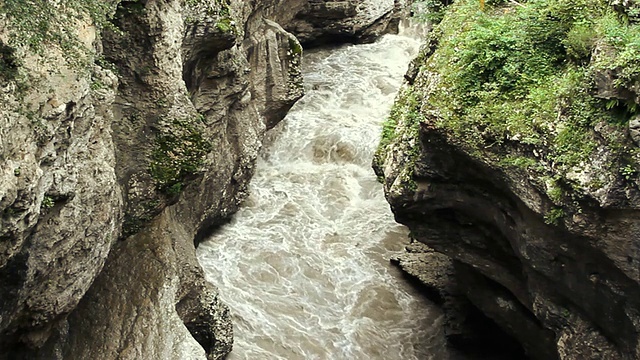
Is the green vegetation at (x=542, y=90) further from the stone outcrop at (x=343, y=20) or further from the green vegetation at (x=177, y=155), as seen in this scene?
the stone outcrop at (x=343, y=20)

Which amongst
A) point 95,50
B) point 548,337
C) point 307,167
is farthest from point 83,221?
point 307,167

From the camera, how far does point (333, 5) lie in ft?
92.7

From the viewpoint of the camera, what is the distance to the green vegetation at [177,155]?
1049cm

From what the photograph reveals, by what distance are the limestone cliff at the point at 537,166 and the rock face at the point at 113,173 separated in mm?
4002

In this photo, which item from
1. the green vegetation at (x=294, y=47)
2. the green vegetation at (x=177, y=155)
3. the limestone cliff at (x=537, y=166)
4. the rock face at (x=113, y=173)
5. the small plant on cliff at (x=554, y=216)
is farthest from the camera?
the green vegetation at (x=294, y=47)

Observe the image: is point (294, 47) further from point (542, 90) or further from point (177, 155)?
point (542, 90)

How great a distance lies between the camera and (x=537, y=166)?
9.52 m

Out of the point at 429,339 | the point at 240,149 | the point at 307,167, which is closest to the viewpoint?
the point at 429,339

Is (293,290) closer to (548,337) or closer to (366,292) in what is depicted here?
(366,292)

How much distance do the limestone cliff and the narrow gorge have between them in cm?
3

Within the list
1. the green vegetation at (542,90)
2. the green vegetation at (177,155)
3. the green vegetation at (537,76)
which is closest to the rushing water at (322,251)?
the green vegetation at (177,155)

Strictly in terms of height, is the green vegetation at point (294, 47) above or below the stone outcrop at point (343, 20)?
above

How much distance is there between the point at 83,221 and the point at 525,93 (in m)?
6.56

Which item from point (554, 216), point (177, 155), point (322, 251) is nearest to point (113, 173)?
point (177, 155)
